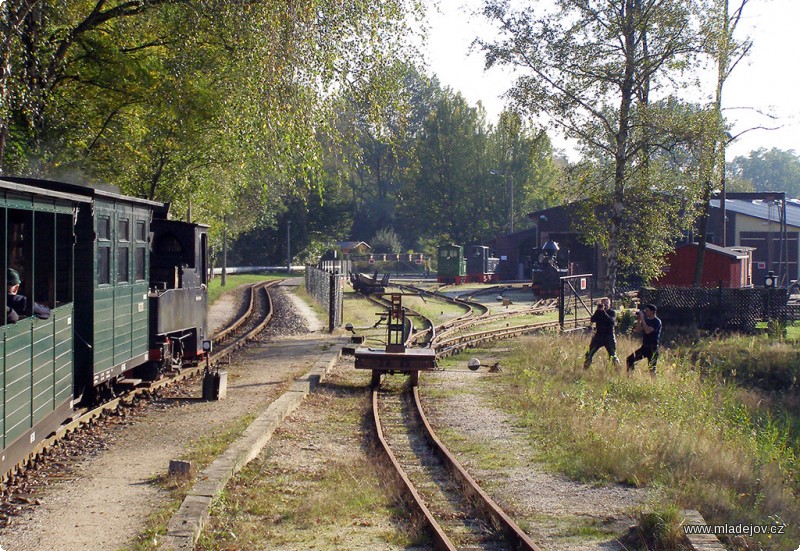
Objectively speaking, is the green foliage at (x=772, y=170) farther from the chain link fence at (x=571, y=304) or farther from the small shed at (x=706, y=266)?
the chain link fence at (x=571, y=304)

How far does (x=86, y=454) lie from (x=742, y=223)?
168 ft

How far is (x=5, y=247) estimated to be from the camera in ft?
23.4

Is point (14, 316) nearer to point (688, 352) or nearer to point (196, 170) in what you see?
point (196, 170)

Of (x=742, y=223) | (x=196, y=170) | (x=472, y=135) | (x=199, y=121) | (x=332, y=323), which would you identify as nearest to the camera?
(x=199, y=121)

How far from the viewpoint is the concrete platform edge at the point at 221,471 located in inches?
262

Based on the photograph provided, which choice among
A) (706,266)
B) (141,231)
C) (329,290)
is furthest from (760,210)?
(141,231)

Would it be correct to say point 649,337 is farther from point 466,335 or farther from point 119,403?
point 119,403

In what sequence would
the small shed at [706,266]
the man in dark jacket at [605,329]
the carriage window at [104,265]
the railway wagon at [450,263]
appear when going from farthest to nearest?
the railway wagon at [450,263] → the small shed at [706,266] → the man in dark jacket at [605,329] → the carriage window at [104,265]

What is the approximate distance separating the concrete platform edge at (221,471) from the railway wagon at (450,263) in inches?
1576

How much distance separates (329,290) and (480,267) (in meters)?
33.2

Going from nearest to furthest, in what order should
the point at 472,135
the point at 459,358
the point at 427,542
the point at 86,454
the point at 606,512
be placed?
the point at 427,542 → the point at 606,512 → the point at 86,454 → the point at 459,358 → the point at 472,135

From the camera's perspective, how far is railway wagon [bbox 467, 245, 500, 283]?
2317 inches

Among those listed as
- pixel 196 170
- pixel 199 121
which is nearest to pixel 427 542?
pixel 199 121

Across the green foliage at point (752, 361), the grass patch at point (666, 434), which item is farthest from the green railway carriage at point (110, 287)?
the green foliage at point (752, 361)
